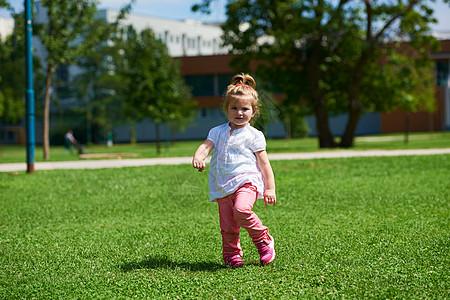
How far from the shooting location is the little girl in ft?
15.1

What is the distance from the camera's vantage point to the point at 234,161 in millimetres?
4625

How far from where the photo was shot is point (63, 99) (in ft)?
239

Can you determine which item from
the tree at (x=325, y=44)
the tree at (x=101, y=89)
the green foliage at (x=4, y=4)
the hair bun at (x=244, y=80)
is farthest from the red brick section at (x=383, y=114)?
the hair bun at (x=244, y=80)

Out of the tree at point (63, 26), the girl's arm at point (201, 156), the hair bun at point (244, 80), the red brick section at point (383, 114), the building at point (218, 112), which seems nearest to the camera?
the girl's arm at point (201, 156)

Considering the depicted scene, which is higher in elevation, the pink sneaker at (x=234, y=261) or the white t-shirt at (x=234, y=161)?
the white t-shirt at (x=234, y=161)

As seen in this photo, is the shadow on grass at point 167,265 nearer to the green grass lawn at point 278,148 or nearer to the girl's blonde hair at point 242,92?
the girl's blonde hair at point 242,92

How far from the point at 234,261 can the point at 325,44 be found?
25076 mm

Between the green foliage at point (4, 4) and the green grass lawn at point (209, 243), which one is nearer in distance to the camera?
the green grass lawn at point (209, 243)

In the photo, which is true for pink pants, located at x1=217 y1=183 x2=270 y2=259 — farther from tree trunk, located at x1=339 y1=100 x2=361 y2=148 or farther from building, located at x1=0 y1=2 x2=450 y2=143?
building, located at x1=0 y1=2 x2=450 y2=143

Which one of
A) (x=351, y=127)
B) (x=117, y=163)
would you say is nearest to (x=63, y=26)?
(x=117, y=163)

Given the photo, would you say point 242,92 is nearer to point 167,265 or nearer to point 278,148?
point 167,265

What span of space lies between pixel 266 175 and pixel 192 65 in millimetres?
56742

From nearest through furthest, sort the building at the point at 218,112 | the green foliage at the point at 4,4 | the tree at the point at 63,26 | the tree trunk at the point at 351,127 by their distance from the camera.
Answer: the green foliage at the point at 4,4, the tree at the point at 63,26, the tree trunk at the point at 351,127, the building at the point at 218,112

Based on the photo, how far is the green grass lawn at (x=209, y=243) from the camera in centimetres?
409
